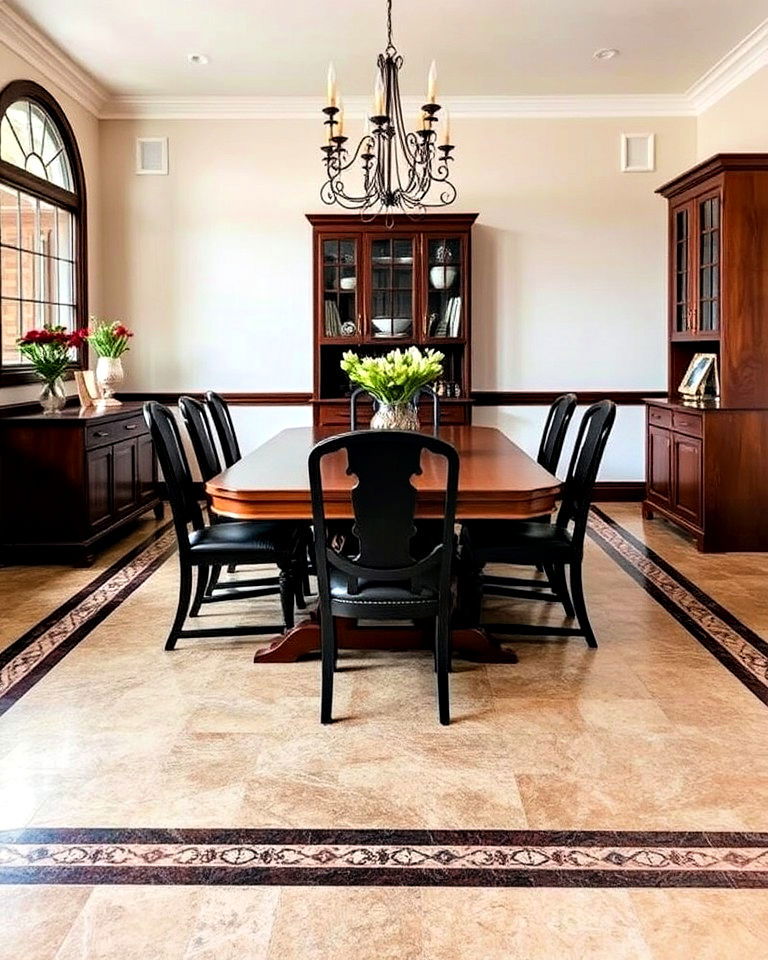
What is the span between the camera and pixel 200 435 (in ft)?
13.4

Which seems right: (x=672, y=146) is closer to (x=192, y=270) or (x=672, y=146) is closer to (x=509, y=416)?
(x=509, y=416)

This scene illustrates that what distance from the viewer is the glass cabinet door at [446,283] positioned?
6562 mm

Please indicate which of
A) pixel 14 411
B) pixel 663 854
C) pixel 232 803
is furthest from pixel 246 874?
pixel 14 411

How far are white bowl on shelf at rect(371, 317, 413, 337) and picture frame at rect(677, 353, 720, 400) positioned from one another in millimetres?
1924

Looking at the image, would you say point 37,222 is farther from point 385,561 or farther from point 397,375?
point 385,561

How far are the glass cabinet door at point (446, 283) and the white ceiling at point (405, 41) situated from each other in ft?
3.52

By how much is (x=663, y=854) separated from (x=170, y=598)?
279 centimetres

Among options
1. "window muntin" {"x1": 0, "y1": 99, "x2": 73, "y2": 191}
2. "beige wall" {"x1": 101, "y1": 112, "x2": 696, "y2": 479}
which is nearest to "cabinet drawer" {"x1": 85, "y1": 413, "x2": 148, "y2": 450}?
"beige wall" {"x1": 101, "y1": 112, "x2": 696, "y2": 479}

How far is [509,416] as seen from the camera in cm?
707

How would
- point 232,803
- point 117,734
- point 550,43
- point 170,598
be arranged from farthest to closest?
point 550,43
point 170,598
point 117,734
point 232,803

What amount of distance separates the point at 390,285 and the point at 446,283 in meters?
0.39

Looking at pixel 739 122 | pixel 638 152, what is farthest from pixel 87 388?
pixel 739 122

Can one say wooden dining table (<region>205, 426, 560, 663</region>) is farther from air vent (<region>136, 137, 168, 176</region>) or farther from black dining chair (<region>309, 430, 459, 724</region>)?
air vent (<region>136, 137, 168, 176</region>)

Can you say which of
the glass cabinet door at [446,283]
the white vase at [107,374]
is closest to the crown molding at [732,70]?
the glass cabinet door at [446,283]
